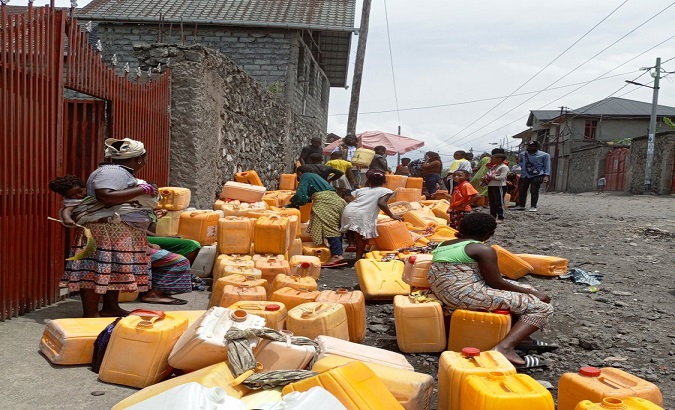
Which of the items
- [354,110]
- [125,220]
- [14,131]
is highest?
[354,110]

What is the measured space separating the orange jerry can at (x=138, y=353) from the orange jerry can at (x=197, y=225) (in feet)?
11.6

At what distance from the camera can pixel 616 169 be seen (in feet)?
107

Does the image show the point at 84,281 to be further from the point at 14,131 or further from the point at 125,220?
the point at 14,131

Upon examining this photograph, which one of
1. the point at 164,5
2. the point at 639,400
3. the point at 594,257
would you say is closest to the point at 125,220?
the point at 639,400

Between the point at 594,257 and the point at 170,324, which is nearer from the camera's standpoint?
the point at 170,324

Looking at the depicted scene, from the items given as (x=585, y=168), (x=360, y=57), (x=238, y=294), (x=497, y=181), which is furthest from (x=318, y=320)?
(x=585, y=168)

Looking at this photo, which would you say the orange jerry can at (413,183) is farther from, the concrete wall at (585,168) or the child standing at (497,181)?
the concrete wall at (585,168)

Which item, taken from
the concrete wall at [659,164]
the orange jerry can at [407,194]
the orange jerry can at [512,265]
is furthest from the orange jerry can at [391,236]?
the concrete wall at [659,164]

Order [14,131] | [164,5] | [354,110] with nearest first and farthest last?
[14,131] → [164,5] → [354,110]

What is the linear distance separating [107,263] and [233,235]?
204 centimetres

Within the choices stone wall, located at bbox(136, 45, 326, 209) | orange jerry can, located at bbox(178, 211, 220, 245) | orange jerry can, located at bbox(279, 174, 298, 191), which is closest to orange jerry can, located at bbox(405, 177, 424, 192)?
orange jerry can, located at bbox(279, 174, 298, 191)

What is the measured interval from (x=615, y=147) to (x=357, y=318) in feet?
112

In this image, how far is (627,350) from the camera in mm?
4828

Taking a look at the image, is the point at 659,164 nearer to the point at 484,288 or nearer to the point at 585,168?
the point at 585,168
